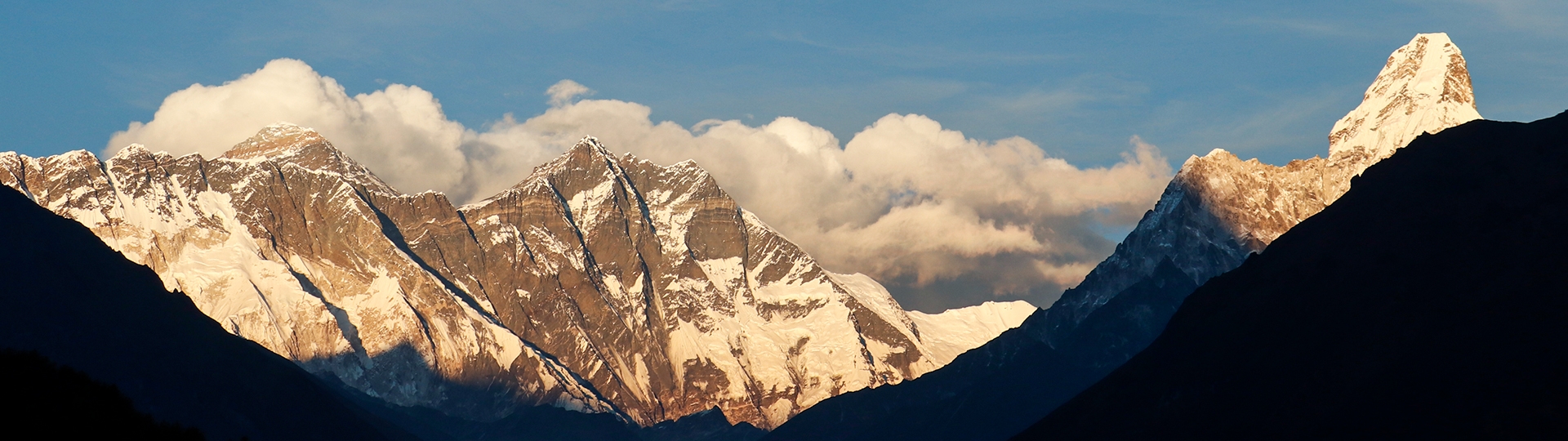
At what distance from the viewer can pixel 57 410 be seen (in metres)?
100

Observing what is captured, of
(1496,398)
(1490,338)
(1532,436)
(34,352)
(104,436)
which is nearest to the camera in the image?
(104,436)

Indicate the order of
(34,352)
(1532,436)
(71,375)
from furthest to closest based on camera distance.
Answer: (1532,436) → (34,352) → (71,375)

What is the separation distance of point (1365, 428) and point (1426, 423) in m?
7.88

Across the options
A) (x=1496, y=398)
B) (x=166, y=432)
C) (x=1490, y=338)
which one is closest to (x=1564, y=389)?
(x=1496, y=398)

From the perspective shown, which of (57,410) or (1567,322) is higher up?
(1567,322)

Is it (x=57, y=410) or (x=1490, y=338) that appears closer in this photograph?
(x=57, y=410)

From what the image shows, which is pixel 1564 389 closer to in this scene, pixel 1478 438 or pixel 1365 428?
pixel 1478 438

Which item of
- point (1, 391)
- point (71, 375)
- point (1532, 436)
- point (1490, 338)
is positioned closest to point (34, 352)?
point (71, 375)

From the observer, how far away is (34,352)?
11762 cm

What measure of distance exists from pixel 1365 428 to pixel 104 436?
463ft

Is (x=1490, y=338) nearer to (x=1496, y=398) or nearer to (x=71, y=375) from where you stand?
(x=1496, y=398)

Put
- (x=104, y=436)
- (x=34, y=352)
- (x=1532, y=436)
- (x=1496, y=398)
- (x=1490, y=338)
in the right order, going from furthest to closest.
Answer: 1. (x=1490, y=338)
2. (x=1496, y=398)
3. (x=1532, y=436)
4. (x=34, y=352)
5. (x=104, y=436)

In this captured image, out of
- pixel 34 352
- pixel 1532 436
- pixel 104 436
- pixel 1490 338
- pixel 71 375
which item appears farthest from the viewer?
pixel 1490 338

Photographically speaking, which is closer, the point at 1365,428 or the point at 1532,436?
the point at 1532,436
